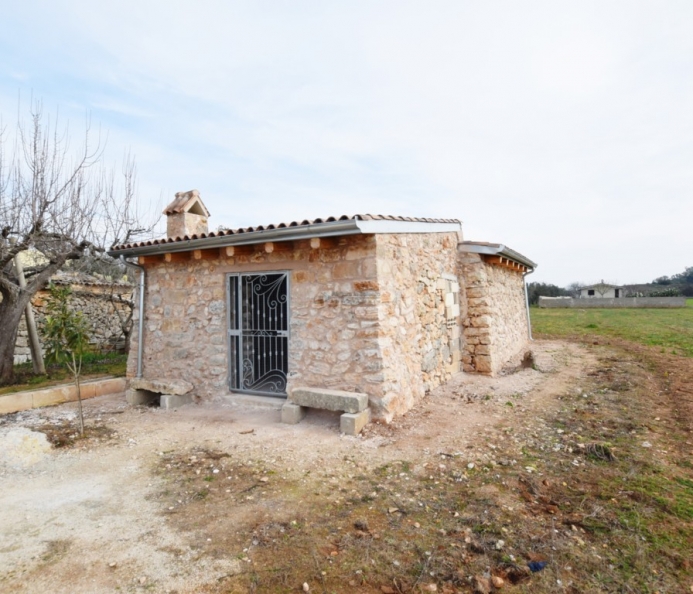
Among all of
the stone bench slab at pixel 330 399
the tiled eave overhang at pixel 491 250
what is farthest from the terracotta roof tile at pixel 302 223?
the stone bench slab at pixel 330 399

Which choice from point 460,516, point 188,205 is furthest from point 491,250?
point 460,516

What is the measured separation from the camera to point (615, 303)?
108ft

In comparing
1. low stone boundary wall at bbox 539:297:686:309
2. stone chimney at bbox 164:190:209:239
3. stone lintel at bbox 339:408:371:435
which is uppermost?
stone chimney at bbox 164:190:209:239

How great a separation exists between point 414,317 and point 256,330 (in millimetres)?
2627

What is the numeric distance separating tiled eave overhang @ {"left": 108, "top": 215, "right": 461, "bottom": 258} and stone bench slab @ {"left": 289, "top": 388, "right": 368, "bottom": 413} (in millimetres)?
2096

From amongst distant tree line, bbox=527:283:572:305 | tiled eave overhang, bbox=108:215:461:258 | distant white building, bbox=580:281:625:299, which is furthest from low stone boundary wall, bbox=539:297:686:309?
tiled eave overhang, bbox=108:215:461:258

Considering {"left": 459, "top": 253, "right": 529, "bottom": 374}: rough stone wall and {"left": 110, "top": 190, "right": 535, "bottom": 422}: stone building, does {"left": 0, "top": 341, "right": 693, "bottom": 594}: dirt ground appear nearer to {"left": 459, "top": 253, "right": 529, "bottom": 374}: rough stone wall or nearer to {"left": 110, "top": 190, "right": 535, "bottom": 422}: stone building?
{"left": 110, "top": 190, "right": 535, "bottom": 422}: stone building

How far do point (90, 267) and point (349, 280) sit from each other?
11202 millimetres

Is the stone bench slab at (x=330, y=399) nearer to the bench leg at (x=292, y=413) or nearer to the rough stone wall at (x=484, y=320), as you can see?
the bench leg at (x=292, y=413)

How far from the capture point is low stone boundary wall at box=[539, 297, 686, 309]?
32.0m

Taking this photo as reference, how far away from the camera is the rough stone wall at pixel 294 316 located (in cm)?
547

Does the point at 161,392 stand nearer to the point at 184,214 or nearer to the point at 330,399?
the point at 330,399

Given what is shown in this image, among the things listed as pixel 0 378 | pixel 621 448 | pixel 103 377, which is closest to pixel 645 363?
pixel 621 448

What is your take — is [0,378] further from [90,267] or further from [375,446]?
[375,446]
